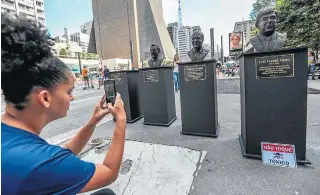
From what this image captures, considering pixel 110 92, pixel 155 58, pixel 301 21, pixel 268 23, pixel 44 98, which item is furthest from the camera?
pixel 301 21

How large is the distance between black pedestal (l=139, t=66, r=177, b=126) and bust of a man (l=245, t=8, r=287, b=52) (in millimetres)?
1772

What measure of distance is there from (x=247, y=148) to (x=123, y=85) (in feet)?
9.12

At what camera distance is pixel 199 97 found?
3158 millimetres

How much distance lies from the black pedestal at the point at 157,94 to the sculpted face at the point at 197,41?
696 millimetres

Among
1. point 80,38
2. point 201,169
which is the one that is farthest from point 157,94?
point 80,38

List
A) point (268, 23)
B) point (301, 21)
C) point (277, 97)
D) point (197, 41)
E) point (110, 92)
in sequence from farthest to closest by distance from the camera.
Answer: point (301, 21) < point (197, 41) < point (268, 23) < point (277, 97) < point (110, 92)

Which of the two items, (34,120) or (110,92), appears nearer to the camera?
(34,120)

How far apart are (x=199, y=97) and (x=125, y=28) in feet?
131

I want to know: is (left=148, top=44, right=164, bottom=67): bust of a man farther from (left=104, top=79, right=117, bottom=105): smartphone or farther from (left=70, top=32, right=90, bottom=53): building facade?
(left=70, top=32, right=90, bottom=53): building facade

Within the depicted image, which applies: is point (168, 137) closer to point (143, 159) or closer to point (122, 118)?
point (143, 159)

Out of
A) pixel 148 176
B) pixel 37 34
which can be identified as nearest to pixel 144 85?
pixel 148 176

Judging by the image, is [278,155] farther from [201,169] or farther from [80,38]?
[80,38]

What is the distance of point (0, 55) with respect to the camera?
2.14ft

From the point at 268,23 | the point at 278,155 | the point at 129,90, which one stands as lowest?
the point at 278,155
